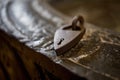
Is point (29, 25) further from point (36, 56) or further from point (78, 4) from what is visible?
point (78, 4)

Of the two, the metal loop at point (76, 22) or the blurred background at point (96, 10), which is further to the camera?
the blurred background at point (96, 10)

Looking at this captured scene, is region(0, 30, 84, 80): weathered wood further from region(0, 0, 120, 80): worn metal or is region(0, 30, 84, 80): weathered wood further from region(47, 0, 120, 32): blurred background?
region(47, 0, 120, 32): blurred background

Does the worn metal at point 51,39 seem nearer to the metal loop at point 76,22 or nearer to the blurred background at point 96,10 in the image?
the metal loop at point 76,22

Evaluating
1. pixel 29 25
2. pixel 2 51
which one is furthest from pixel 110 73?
pixel 2 51

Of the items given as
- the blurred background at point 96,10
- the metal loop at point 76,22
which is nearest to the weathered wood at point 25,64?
the metal loop at point 76,22

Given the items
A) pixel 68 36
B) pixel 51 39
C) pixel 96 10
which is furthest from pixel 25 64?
pixel 96 10
